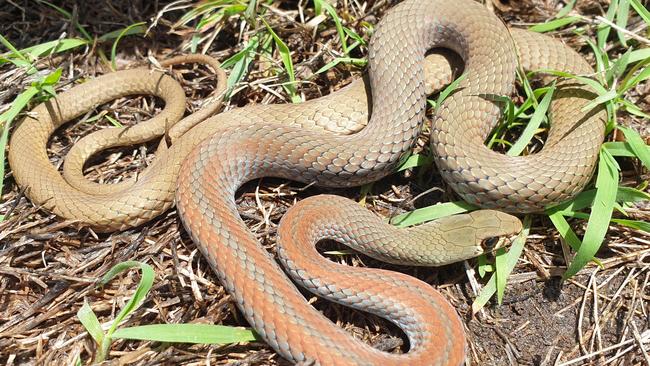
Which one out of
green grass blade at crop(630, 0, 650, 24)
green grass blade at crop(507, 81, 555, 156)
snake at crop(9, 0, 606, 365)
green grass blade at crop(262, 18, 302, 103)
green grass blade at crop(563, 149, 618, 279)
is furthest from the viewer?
green grass blade at crop(262, 18, 302, 103)

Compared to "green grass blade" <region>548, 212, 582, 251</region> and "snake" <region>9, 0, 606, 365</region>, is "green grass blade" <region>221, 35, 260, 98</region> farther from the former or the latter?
"green grass blade" <region>548, 212, 582, 251</region>

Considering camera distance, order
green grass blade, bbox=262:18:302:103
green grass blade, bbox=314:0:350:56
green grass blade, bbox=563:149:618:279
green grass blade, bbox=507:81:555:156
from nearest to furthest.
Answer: green grass blade, bbox=563:149:618:279
green grass blade, bbox=507:81:555:156
green grass blade, bbox=262:18:302:103
green grass blade, bbox=314:0:350:56

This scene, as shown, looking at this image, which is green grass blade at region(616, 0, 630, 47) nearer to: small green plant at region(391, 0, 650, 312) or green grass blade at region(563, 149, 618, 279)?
small green plant at region(391, 0, 650, 312)

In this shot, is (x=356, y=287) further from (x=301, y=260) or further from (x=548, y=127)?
(x=548, y=127)

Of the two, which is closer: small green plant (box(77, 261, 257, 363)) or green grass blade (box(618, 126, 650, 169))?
small green plant (box(77, 261, 257, 363))

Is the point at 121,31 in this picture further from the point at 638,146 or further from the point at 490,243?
the point at 638,146

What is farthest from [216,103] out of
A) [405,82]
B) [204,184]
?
[405,82]

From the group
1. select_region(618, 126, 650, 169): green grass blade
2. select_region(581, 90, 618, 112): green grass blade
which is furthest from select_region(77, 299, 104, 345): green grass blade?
select_region(618, 126, 650, 169): green grass blade

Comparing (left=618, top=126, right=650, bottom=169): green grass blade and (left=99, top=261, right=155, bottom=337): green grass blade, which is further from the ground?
(left=618, top=126, right=650, bottom=169): green grass blade

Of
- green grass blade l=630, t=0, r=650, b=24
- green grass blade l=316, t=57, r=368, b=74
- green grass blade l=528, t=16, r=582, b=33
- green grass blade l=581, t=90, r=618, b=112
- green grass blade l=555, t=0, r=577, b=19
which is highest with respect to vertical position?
green grass blade l=630, t=0, r=650, b=24

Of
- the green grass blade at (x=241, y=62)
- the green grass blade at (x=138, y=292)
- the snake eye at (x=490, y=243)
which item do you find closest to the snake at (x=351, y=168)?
the snake eye at (x=490, y=243)
